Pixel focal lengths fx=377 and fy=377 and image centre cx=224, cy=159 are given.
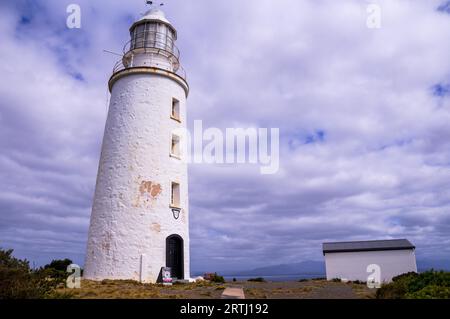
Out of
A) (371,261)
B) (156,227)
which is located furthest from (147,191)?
(371,261)

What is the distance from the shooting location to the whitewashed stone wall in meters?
17.5

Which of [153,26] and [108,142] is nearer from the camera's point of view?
[108,142]

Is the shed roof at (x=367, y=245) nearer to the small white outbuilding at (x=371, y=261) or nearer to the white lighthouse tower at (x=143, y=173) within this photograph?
the small white outbuilding at (x=371, y=261)

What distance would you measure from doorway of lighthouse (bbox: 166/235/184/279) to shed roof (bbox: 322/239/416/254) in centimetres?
1027

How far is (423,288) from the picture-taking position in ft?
35.9

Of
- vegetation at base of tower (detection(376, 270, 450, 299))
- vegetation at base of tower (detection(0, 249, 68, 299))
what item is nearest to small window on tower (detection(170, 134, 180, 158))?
vegetation at base of tower (detection(0, 249, 68, 299))

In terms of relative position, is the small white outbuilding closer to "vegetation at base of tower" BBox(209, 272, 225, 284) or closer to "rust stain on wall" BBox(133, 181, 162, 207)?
"vegetation at base of tower" BBox(209, 272, 225, 284)

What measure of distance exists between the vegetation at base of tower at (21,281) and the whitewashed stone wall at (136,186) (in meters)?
5.35

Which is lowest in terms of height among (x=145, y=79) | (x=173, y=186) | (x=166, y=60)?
(x=173, y=186)
